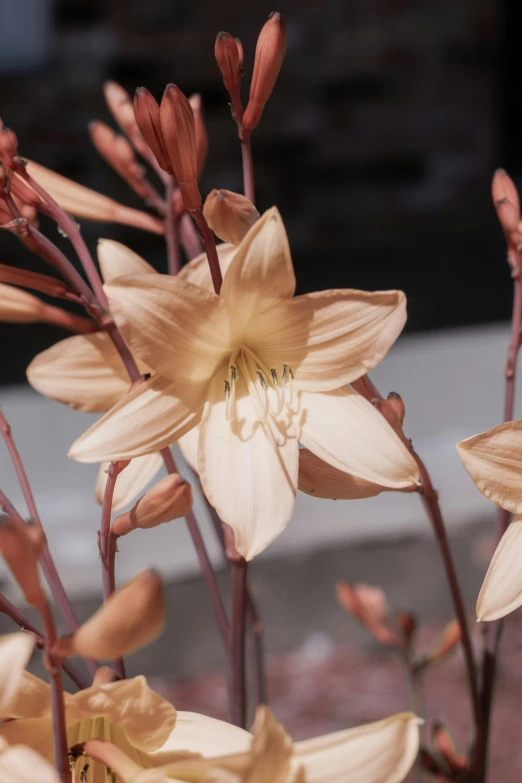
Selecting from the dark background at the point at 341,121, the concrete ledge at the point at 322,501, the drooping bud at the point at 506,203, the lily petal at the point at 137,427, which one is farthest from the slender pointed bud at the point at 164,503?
the dark background at the point at 341,121

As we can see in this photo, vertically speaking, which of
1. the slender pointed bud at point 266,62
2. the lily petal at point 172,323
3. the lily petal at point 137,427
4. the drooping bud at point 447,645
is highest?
the slender pointed bud at point 266,62

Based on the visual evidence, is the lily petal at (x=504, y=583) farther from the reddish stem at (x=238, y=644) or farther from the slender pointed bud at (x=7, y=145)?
the slender pointed bud at (x=7, y=145)

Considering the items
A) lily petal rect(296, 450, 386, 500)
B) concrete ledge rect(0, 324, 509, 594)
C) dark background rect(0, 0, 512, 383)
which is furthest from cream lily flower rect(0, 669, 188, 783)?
dark background rect(0, 0, 512, 383)

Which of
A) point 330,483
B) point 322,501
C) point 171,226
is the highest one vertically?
point 171,226

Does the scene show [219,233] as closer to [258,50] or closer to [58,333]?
[258,50]

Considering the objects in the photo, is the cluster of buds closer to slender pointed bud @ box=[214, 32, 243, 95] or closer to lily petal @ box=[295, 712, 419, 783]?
slender pointed bud @ box=[214, 32, 243, 95]

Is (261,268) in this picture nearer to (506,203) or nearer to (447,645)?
(506,203)

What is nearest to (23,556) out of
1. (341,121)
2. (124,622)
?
(124,622)
